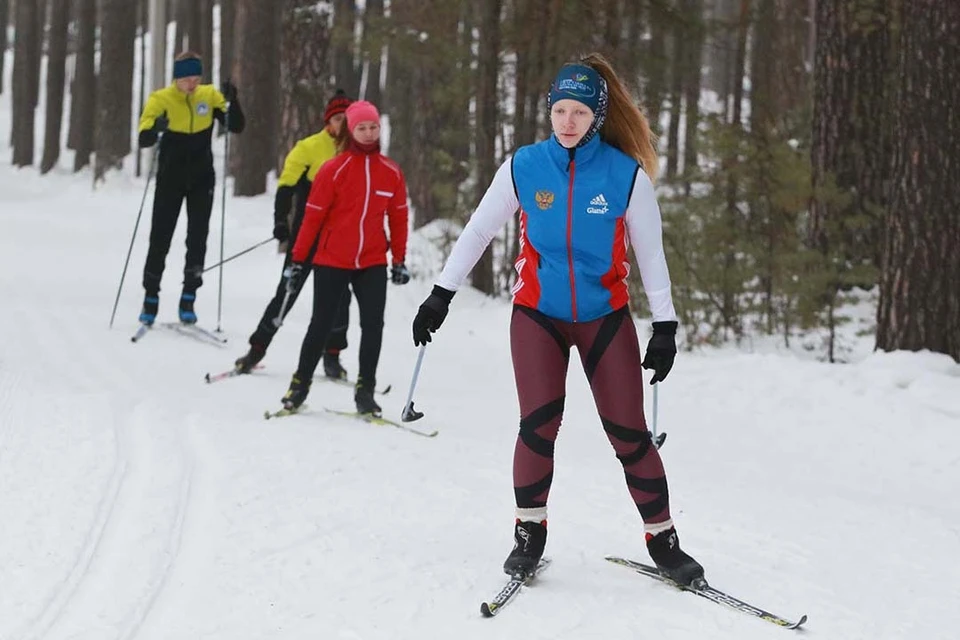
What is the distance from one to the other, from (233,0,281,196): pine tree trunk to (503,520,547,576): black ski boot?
59.1 feet

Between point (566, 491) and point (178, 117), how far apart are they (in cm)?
596

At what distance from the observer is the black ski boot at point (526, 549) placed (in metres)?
4.74

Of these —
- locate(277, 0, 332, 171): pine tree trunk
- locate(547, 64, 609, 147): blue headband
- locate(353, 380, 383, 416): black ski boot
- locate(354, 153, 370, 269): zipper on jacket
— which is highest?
locate(277, 0, 332, 171): pine tree trunk

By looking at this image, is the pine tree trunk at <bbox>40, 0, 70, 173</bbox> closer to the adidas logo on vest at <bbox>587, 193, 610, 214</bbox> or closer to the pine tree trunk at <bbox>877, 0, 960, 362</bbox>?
the pine tree trunk at <bbox>877, 0, 960, 362</bbox>

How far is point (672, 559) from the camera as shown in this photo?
4730 millimetres

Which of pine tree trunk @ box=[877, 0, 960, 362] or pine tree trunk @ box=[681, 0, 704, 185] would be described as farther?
pine tree trunk @ box=[681, 0, 704, 185]

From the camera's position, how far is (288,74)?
17109 mm

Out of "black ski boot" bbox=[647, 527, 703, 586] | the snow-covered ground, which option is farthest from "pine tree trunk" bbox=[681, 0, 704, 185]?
"black ski boot" bbox=[647, 527, 703, 586]

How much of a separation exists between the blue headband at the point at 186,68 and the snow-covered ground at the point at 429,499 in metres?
2.30

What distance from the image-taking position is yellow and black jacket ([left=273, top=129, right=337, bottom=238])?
8.93 m

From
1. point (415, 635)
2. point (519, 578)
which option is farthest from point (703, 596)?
point (415, 635)

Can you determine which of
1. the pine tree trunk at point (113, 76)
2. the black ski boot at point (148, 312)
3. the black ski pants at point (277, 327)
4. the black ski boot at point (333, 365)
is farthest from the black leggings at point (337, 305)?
the pine tree trunk at point (113, 76)

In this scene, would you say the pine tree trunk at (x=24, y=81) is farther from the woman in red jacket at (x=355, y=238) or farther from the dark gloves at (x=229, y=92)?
the woman in red jacket at (x=355, y=238)

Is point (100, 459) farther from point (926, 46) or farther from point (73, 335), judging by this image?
point (926, 46)
